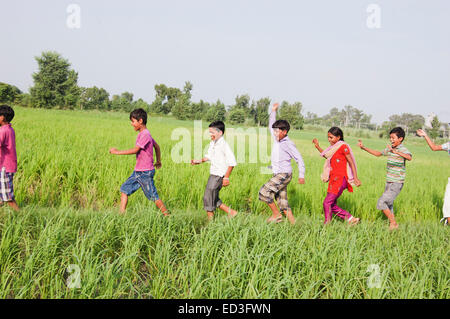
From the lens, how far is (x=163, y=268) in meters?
2.32

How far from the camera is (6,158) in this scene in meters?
3.29

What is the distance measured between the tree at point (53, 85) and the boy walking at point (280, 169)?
175ft

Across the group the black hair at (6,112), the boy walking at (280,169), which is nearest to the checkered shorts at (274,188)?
the boy walking at (280,169)

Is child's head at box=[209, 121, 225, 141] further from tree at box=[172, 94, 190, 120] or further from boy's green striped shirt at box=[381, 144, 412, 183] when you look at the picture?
tree at box=[172, 94, 190, 120]

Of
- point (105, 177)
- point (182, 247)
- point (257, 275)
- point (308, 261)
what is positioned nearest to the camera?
point (257, 275)

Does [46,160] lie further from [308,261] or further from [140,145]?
[308,261]

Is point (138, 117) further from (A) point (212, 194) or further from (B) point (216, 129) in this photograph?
(A) point (212, 194)

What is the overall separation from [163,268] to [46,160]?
355 centimetres

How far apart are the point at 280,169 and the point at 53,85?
59252 mm

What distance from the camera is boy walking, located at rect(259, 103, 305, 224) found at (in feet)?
12.1

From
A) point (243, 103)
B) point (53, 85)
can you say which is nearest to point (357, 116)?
point (243, 103)

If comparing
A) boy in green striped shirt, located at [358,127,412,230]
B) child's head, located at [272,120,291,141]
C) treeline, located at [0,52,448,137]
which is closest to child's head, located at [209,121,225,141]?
child's head, located at [272,120,291,141]
